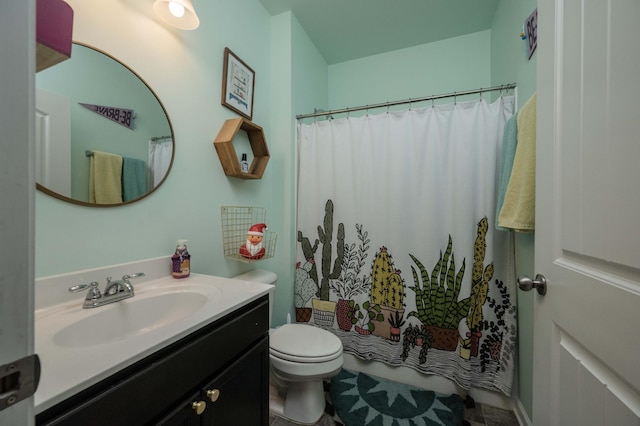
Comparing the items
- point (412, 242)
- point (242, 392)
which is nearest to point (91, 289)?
point (242, 392)

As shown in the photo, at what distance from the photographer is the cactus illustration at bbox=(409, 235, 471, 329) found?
1.50 meters

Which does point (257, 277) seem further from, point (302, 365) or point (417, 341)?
point (417, 341)

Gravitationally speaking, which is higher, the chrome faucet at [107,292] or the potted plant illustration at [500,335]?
the chrome faucet at [107,292]

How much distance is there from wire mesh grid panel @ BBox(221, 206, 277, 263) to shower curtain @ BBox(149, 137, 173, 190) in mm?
384

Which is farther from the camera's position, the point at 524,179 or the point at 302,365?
the point at 302,365

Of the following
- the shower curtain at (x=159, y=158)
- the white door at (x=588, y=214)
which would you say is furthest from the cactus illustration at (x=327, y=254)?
the white door at (x=588, y=214)

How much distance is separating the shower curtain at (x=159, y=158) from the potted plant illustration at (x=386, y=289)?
131 centimetres

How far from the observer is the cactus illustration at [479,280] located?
1434 millimetres

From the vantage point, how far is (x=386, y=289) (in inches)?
64.7

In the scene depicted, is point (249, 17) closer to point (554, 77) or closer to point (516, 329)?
point (554, 77)

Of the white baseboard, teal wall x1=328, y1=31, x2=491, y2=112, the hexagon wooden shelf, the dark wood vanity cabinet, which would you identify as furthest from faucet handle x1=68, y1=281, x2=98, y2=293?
teal wall x1=328, y1=31, x2=491, y2=112

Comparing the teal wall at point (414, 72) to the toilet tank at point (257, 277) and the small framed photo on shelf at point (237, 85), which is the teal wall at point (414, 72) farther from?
the toilet tank at point (257, 277)

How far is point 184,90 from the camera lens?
1.20m

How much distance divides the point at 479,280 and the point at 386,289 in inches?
21.3
